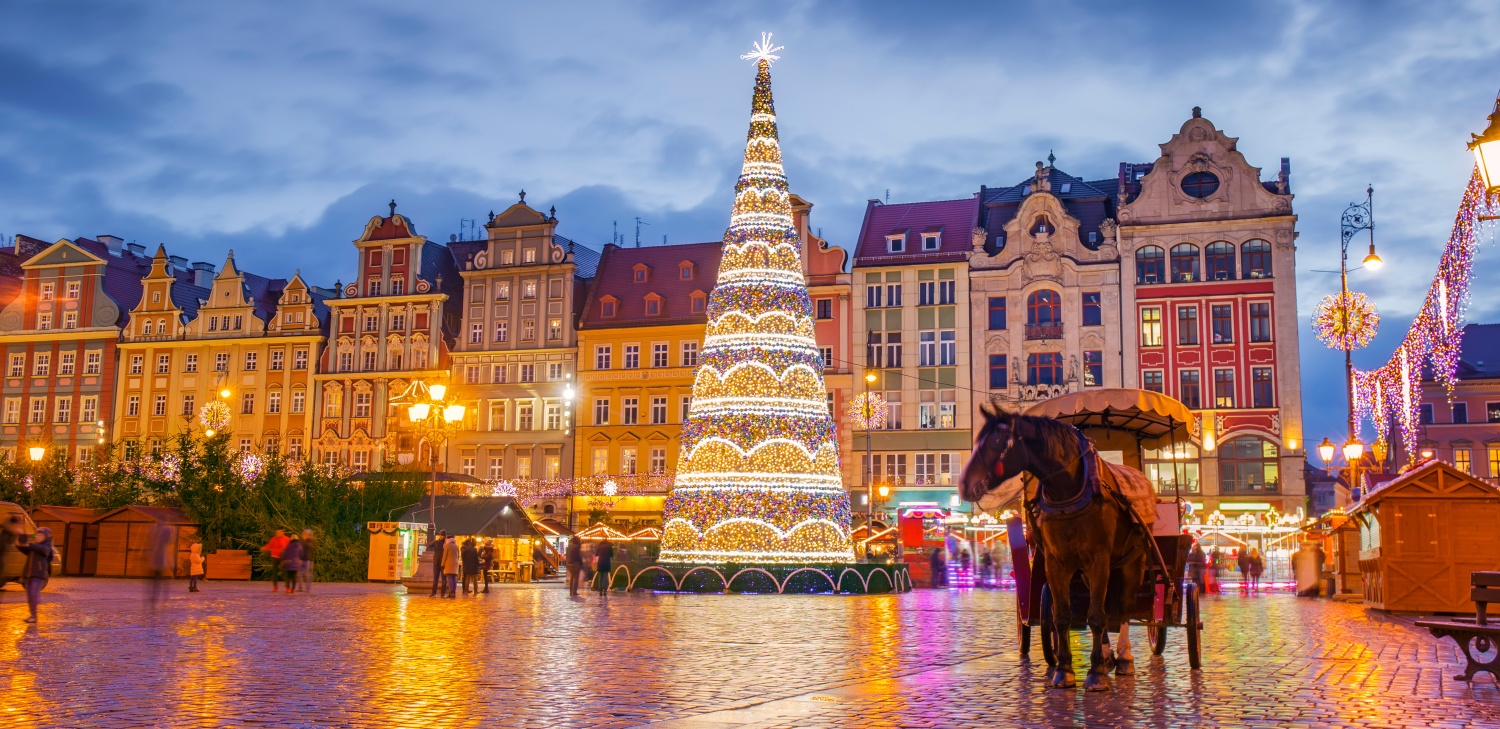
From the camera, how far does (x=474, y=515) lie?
3912cm

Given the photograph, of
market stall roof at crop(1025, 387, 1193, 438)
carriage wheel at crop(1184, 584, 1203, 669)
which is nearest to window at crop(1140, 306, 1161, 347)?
market stall roof at crop(1025, 387, 1193, 438)

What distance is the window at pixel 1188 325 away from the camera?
5222cm

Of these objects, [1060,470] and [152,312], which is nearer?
[1060,470]

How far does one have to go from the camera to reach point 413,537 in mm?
33625

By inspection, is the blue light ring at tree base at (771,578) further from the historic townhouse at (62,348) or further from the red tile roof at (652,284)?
the historic townhouse at (62,348)

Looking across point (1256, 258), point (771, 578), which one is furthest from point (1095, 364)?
point (771, 578)

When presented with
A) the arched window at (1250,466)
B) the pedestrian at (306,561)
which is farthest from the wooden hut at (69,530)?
the arched window at (1250,466)

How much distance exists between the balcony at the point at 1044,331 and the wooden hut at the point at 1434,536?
32773mm

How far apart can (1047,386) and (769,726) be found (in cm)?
4693

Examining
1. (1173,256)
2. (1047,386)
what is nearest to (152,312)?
(1047,386)

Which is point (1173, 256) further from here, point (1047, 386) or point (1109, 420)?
point (1109, 420)

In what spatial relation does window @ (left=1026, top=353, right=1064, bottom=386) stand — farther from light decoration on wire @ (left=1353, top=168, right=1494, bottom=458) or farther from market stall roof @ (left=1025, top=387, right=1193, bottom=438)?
market stall roof @ (left=1025, top=387, right=1193, bottom=438)

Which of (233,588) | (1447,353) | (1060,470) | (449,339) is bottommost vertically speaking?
(233,588)

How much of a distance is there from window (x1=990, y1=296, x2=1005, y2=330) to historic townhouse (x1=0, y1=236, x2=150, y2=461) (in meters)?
40.5
